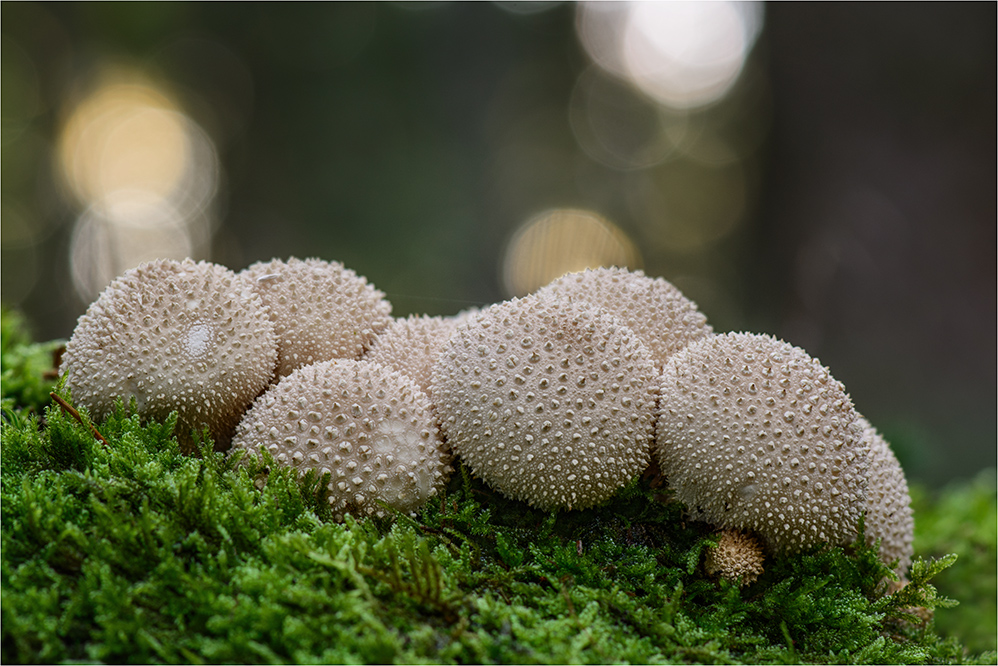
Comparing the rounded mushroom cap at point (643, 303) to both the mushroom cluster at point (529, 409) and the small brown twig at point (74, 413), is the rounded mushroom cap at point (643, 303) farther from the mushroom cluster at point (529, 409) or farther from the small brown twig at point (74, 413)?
the small brown twig at point (74, 413)

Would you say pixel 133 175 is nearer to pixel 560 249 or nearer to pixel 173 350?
pixel 560 249

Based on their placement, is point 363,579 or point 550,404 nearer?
point 363,579

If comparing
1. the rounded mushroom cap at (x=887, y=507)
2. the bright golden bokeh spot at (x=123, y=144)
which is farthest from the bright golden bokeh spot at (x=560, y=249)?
the bright golden bokeh spot at (x=123, y=144)

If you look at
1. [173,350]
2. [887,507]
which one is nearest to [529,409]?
[173,350]

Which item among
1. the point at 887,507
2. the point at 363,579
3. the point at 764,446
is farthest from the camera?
the point at 887,507

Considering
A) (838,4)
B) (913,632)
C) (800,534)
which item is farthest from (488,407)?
(838,4)

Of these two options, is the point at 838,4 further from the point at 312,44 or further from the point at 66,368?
the point at 312,44

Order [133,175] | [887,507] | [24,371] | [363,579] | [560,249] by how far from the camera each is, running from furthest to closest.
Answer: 1. [133,175]
2. [560,249]
3. [24,371]
4. [887,507]
5. [363,579]
